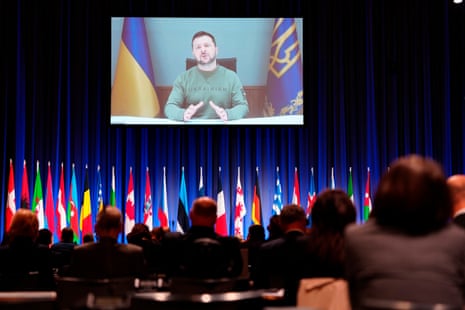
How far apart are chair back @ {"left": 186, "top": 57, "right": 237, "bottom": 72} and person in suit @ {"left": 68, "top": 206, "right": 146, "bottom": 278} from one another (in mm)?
9563

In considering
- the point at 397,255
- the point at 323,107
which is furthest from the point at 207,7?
the point at 397,255

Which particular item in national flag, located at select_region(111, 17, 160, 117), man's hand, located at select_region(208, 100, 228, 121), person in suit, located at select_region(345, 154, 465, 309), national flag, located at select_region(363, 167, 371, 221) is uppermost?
national flag, located at select_region(111, 17, 160, 117)

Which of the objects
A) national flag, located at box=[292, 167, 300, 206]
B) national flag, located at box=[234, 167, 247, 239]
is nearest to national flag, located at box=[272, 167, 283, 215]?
national flag, located at box=[292, 167, 300, 206]

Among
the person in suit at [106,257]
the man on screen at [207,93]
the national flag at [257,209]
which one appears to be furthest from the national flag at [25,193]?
the person in suit at [106,257]

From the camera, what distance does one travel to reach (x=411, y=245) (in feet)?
7.42

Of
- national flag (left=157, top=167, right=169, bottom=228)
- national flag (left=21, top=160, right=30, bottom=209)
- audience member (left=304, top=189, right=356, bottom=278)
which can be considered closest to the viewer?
audience member (left=304, top=189, right=356, bottom=278)

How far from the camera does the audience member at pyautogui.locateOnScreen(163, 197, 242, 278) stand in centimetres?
447

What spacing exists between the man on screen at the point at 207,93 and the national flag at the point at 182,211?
144 cm

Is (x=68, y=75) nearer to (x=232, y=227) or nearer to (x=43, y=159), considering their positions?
(x=43, y=159)

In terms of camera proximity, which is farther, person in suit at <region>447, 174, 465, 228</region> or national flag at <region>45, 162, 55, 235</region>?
national flag at <region>45, 162, 55, 235</region>

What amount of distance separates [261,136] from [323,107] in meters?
1.49

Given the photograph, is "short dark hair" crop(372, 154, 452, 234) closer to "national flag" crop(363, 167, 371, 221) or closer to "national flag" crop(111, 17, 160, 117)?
"national flag" crop(363, 167, 371, 221)

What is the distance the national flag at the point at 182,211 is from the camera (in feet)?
44.6

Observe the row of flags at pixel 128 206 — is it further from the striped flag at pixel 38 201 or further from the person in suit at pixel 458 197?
the person in suit at pixel 458 197
